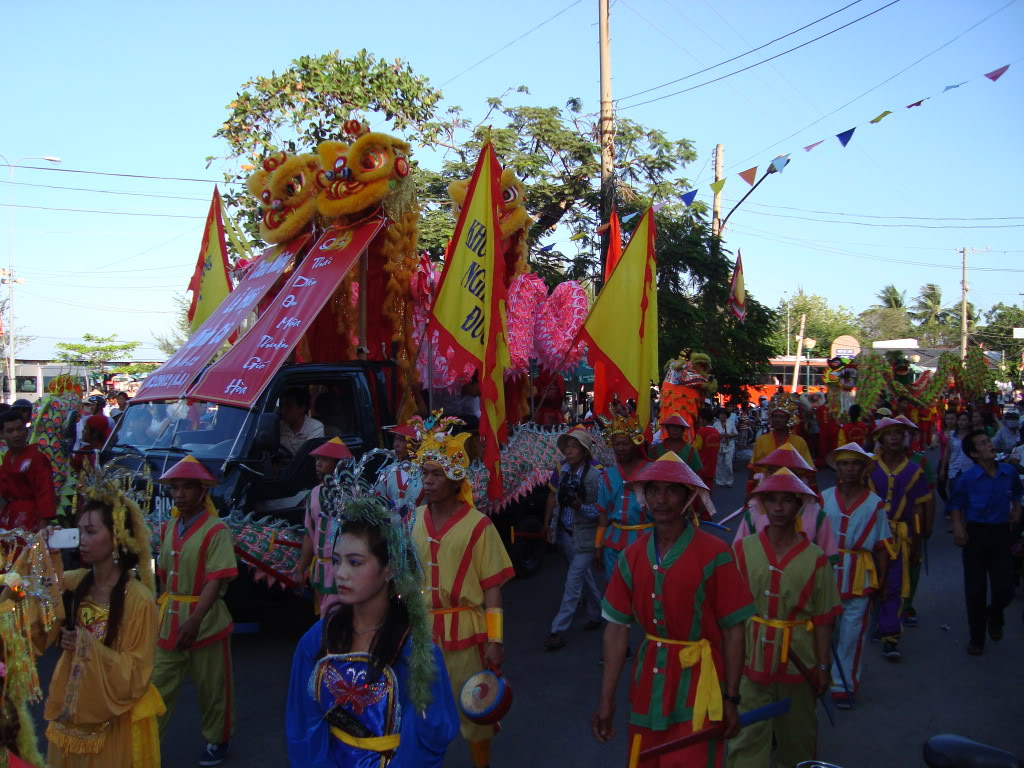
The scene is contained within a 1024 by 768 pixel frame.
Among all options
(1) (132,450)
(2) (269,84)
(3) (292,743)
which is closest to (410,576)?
(3) (292,743)

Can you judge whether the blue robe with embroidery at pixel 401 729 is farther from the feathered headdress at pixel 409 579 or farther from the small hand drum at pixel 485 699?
the small hand drum at pixel 485 699

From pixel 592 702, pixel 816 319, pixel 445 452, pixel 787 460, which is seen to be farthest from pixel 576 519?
pixel 816 319

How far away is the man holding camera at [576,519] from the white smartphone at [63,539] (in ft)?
14.6

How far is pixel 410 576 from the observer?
2863mm

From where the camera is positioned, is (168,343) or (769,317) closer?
(769,317)

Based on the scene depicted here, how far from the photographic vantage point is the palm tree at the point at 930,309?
67.2 metres

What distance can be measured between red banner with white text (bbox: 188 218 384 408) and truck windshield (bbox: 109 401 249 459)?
25 centimetres

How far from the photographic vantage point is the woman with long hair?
343 cm

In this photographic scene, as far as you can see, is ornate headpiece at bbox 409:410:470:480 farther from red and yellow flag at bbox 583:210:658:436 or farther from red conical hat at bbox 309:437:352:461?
red and yellow flag at bbox 583:210:658:436

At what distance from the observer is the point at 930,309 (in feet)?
222

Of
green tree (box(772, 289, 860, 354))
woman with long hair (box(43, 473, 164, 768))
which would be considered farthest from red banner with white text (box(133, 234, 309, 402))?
green tree (box(772, 289, 860, 354))

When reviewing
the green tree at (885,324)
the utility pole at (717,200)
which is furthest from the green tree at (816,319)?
the utility pole at (717,200)

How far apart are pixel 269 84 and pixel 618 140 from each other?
319 inches

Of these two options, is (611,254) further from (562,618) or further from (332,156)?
(562,618)
